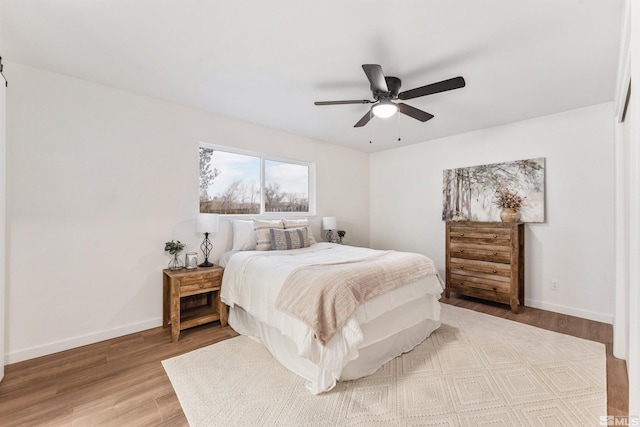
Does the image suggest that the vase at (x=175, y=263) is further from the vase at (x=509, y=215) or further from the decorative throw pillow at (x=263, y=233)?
the vase at (x=509, y=215)

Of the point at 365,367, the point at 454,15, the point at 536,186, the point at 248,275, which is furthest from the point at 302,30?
the point at 536,186

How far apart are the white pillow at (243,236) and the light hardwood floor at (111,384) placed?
0.97m

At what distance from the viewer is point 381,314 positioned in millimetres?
2178

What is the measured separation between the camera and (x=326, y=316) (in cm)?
186

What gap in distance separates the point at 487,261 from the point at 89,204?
4.56 metres

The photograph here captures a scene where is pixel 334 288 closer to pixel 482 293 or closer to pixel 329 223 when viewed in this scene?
pixel 329 223

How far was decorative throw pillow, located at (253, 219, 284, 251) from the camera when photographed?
3338 millimetres

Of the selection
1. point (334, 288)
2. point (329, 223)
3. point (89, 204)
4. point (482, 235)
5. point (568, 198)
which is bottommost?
point (334, 288)

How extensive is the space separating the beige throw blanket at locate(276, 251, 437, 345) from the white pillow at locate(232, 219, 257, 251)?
4.43 ft

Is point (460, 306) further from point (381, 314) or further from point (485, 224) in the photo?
point (381, 314)

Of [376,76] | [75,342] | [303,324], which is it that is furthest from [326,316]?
[75,342]

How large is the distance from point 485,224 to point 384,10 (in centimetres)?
297

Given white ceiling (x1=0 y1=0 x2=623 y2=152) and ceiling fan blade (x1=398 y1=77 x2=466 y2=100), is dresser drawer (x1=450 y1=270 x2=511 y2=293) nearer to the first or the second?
white ceiling (x1=0 y1=0 x2=623 y2=152)

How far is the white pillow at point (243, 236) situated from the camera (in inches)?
134
